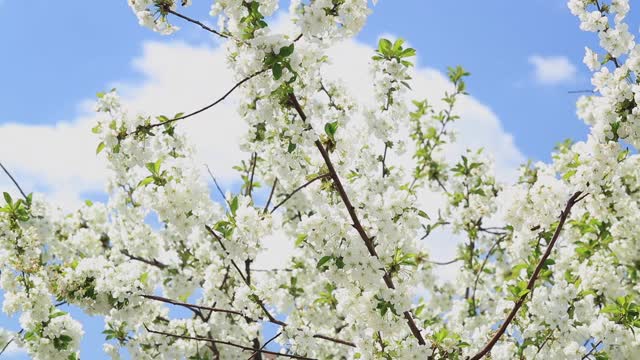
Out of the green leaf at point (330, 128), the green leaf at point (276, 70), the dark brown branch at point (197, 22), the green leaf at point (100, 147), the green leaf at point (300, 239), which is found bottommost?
the green leaf at point (300, 239)

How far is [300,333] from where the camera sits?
5605 millimetres

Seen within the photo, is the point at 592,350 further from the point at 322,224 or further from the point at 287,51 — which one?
the point at 287,51

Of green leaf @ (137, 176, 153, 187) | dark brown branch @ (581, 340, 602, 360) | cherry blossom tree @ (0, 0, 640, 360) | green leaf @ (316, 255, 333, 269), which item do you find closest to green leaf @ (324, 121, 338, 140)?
cherry blossom tree @ (0, 0, 640, 360)

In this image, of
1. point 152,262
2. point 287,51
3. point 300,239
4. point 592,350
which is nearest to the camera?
point 287,51

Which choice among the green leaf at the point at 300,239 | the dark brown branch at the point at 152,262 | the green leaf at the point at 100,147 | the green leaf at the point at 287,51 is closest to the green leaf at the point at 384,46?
the green leaf at the point at 287,51

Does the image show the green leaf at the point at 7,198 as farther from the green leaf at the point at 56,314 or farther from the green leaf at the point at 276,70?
the green leaf at the point at 276,70

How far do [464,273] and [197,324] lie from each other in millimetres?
4027

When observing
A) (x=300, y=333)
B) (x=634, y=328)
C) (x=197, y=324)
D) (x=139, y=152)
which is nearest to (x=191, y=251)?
A: (x=197, y=324)

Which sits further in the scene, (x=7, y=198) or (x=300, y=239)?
(x=7, y=198)

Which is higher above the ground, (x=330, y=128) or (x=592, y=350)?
(x=330, y=128)

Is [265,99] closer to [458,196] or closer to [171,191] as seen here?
[171,191]

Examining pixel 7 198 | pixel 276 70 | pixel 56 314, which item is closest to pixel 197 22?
pixel 276 70

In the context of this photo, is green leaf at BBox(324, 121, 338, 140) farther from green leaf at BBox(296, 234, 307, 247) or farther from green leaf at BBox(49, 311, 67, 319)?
green leaf at BBox(49, 311, 67, 319)

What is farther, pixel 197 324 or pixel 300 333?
pixel 197 324
